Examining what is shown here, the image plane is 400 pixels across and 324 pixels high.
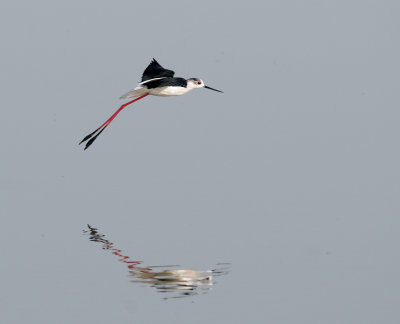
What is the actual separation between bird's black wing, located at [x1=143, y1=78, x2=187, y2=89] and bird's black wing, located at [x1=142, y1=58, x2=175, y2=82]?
218mm

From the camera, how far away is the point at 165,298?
30.5 feet

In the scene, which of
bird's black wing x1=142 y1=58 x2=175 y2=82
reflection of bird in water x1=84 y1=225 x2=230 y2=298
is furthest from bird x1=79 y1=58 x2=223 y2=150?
reflection of bird in water x1=84 y1=225 x2=230 y2=298

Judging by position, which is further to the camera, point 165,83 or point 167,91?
point 167,91

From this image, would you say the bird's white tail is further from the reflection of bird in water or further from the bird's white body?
the reflection of bird in water

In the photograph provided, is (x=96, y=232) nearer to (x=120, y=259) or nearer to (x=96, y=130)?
(x=120, y=259)

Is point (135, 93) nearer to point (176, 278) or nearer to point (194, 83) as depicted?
point (194, 83)

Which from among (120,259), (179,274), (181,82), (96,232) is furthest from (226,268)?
(181,82)

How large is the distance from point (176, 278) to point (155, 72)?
14.9 ft

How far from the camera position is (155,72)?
1334cm

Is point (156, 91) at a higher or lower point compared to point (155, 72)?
lower

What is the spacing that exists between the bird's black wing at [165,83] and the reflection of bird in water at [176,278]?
10.9ft

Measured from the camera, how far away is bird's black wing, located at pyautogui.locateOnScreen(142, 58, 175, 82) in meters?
13.0

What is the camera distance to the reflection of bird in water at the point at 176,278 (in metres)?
9.53

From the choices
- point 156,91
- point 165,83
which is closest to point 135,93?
point 156,91
